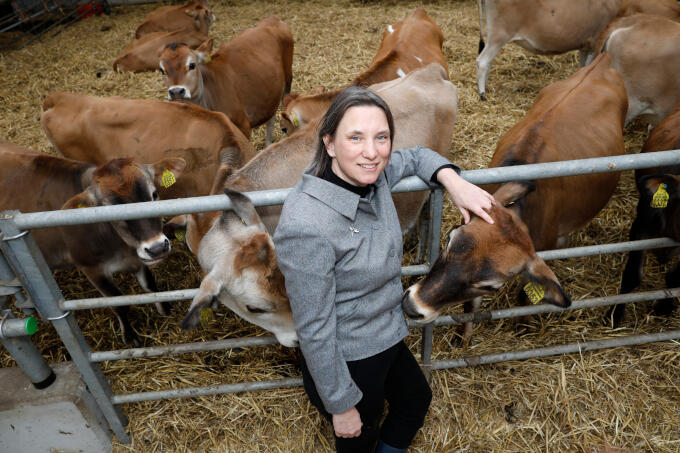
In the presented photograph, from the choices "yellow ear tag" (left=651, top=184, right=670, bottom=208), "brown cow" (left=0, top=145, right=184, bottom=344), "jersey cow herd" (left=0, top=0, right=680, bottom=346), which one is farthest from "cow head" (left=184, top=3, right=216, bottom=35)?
"yellow ear tag" (left=651, top=184, right=670, bottom=208)

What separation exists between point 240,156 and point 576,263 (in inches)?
124

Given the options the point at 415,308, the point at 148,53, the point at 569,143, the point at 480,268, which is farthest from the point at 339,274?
the point at 148,53

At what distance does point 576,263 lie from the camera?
3.92m

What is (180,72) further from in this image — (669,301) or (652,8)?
(652,8)

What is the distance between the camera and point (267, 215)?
2.81m

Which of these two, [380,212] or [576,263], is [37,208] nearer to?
[380,212]

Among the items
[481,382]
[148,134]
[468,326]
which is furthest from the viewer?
[148,134]

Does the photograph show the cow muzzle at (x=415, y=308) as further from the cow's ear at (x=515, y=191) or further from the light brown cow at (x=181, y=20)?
the light brown cow at (x=181, y=20)

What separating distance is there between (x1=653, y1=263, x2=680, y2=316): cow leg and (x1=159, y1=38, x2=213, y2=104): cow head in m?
5.23

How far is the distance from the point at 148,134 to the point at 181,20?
7516 millimetres

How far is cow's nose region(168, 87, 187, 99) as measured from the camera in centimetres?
531

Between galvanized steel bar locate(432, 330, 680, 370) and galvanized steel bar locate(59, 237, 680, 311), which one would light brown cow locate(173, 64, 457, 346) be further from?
galvanized steel bar locate(432, 330, 680, 370)

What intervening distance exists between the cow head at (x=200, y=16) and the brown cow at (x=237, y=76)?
3.71 m

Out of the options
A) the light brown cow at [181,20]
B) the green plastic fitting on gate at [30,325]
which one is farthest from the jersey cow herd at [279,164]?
the light brown cow at [181,20]
